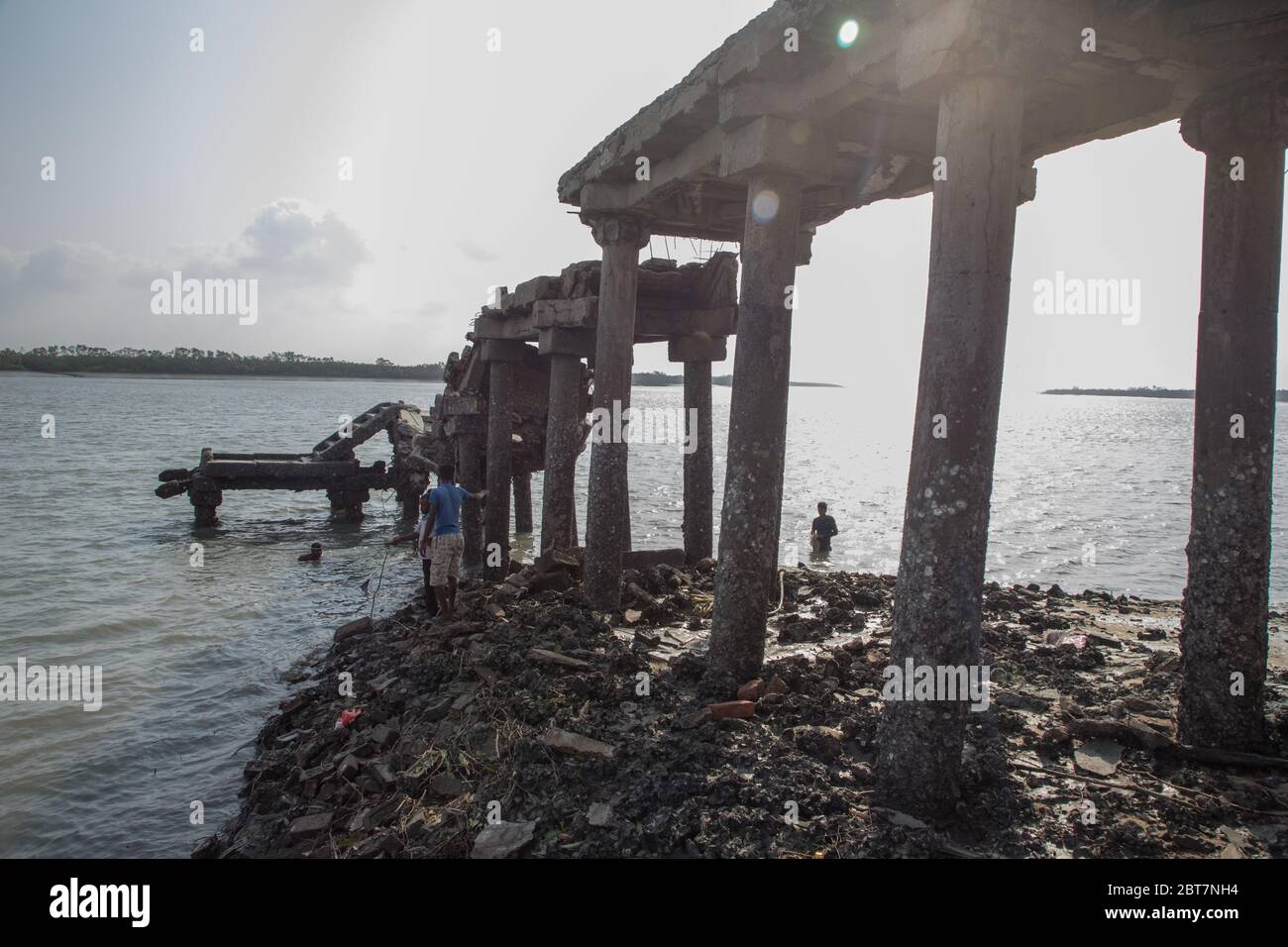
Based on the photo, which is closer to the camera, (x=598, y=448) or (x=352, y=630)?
(x=598, y=448)

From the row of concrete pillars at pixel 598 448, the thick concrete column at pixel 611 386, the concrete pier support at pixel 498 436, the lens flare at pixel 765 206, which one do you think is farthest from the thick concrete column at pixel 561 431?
the lens flare at pixel 765 206

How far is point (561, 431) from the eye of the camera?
12.8 m

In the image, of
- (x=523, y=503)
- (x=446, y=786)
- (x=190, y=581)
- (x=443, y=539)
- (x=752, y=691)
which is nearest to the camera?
(x=446, y=786)

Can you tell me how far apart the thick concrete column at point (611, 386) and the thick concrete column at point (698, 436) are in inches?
95.5

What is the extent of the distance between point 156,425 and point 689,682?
8025 centimetres

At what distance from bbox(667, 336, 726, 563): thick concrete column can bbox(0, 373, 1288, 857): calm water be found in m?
6.26

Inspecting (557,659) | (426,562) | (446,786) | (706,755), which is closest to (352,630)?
(426,562)

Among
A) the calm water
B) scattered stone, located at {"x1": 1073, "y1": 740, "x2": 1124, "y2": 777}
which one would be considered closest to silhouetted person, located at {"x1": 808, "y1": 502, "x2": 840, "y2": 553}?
the calm water

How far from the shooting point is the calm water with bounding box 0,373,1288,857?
9.00m

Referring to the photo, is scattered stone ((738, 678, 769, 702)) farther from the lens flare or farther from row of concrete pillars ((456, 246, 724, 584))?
the lens flare

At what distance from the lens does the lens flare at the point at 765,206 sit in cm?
781

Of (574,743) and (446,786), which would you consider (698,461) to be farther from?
(446,786)

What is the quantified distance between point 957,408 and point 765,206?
3.22 m

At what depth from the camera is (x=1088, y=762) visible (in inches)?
252
